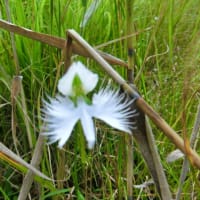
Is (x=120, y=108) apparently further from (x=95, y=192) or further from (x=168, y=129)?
(x=95, y=192)

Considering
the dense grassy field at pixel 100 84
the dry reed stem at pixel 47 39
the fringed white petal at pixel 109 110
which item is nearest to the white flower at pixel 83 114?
the fringed white petal at pixel 109 110

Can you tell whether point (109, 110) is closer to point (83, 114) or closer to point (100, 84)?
point (83, 114)

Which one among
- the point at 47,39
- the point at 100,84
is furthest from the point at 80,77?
the point at 100,84

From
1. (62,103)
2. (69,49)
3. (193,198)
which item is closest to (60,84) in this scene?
(62,103)

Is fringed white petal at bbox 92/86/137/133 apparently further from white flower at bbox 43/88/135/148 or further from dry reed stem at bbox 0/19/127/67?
dry reed stem at bbox 0/19/127/67

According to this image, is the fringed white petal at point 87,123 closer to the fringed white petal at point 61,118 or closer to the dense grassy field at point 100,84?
the fringed white petal at point 61,118

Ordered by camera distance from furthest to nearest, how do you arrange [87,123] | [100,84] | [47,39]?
[100,84] → [47,39] → [87,123]

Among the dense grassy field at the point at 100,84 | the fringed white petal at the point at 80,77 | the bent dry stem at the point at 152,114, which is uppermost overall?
the fringed white petal at the point at 80,77

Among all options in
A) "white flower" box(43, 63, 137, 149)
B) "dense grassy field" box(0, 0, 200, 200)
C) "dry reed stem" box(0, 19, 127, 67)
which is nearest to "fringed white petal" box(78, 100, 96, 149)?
"white flower" box(43, 63, 137, 149)
